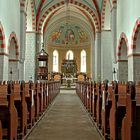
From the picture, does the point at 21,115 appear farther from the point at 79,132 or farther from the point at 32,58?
the point at 32,58

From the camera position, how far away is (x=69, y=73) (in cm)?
3297

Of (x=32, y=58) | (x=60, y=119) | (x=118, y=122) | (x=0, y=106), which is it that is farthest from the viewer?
(x=32, y=58)

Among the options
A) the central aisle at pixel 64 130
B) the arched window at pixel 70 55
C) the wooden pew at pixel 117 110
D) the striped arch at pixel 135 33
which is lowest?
the central aisle at pixel 64 130

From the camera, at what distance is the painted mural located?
35.1 m

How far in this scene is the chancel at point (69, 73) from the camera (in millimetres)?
4152

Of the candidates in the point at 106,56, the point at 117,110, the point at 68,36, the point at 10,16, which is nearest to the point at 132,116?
the point at 117,110

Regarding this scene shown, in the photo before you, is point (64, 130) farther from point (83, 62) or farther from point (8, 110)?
point (83, 62)

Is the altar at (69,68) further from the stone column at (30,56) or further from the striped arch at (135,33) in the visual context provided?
the striped arch at (135,33)

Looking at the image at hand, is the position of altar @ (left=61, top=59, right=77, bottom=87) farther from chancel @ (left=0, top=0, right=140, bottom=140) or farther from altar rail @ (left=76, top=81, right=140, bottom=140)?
altar rail @ (left=76, top=81, right=140, bottom=140)

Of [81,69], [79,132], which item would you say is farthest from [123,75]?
[81,69]

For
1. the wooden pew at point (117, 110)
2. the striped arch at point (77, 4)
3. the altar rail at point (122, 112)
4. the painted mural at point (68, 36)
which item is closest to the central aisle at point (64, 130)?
the altar rail at point (122, 112)

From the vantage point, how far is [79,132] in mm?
5984

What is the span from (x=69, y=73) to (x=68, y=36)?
569cm

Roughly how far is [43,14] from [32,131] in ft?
63.3
